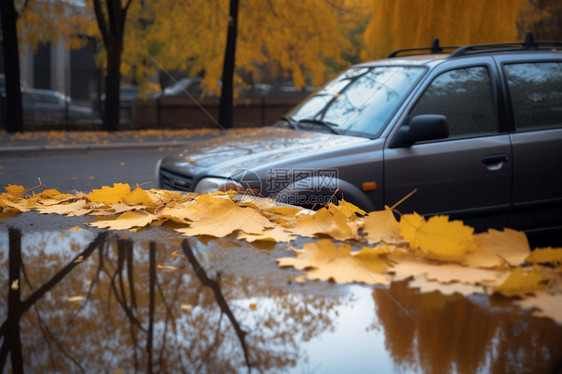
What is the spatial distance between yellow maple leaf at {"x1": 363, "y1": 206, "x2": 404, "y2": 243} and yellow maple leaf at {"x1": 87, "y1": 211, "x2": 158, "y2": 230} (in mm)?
891

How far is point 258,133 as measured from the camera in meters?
5.93

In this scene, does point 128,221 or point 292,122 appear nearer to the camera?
point 128,221

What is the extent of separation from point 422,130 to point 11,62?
15.1m

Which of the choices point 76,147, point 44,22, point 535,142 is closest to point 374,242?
point 535,142

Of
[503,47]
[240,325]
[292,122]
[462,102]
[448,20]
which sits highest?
[448,20]

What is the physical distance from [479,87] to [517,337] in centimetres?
415

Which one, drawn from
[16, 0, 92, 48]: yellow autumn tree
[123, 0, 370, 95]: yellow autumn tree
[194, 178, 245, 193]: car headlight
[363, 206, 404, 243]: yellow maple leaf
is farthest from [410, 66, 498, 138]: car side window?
[16, 0, 92, 48]: yellow autumn tree

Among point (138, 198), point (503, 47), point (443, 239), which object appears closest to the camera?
point (443, 239)

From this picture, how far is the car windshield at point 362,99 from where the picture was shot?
16.9ft

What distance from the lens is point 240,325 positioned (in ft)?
5.19

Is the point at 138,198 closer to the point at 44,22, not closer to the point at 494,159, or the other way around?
the point at 494,159

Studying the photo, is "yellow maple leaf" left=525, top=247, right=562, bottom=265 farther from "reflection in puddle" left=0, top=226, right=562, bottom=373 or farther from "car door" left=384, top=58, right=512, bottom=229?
"car door" left=384, top=58, right=512, bottom=229

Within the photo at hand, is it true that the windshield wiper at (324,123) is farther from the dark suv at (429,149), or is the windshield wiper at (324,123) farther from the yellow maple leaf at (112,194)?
the yellow maple leaf at (112,194)

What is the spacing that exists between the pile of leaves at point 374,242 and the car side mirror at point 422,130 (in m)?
2.17
